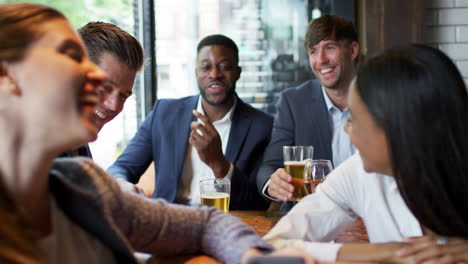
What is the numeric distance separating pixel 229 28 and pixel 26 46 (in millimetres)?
3328

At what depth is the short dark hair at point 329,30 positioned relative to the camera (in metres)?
2.83

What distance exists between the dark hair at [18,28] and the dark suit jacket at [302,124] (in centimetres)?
173

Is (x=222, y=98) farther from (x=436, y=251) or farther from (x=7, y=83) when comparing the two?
(x=7, y=83)

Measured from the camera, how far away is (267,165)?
2.55 metres

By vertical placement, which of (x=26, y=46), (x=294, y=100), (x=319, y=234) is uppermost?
(x=26, y=46)

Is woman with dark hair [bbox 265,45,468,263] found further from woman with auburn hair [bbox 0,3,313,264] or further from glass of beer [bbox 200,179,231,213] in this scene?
glass of beer [bbox 200,179,231,213]

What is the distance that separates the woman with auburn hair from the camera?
35.3 inches

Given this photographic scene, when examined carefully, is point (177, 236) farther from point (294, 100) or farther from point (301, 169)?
point (294, 100)

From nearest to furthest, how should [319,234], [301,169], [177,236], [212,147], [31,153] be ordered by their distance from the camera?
[31,153]
[177,236]
[319,234]
[301,169]
[212,147]

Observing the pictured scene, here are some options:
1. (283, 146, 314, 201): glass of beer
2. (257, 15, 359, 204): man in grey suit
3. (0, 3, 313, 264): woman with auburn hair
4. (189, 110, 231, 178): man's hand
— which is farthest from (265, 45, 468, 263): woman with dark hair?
(257, 15, 359, 204): man in grey suit

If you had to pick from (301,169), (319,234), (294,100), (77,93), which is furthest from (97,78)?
(294,100)

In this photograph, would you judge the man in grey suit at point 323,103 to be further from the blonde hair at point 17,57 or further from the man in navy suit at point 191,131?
the blonde hair at point 17,57

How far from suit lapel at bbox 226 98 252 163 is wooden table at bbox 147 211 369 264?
77cm

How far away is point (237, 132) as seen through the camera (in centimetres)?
282
